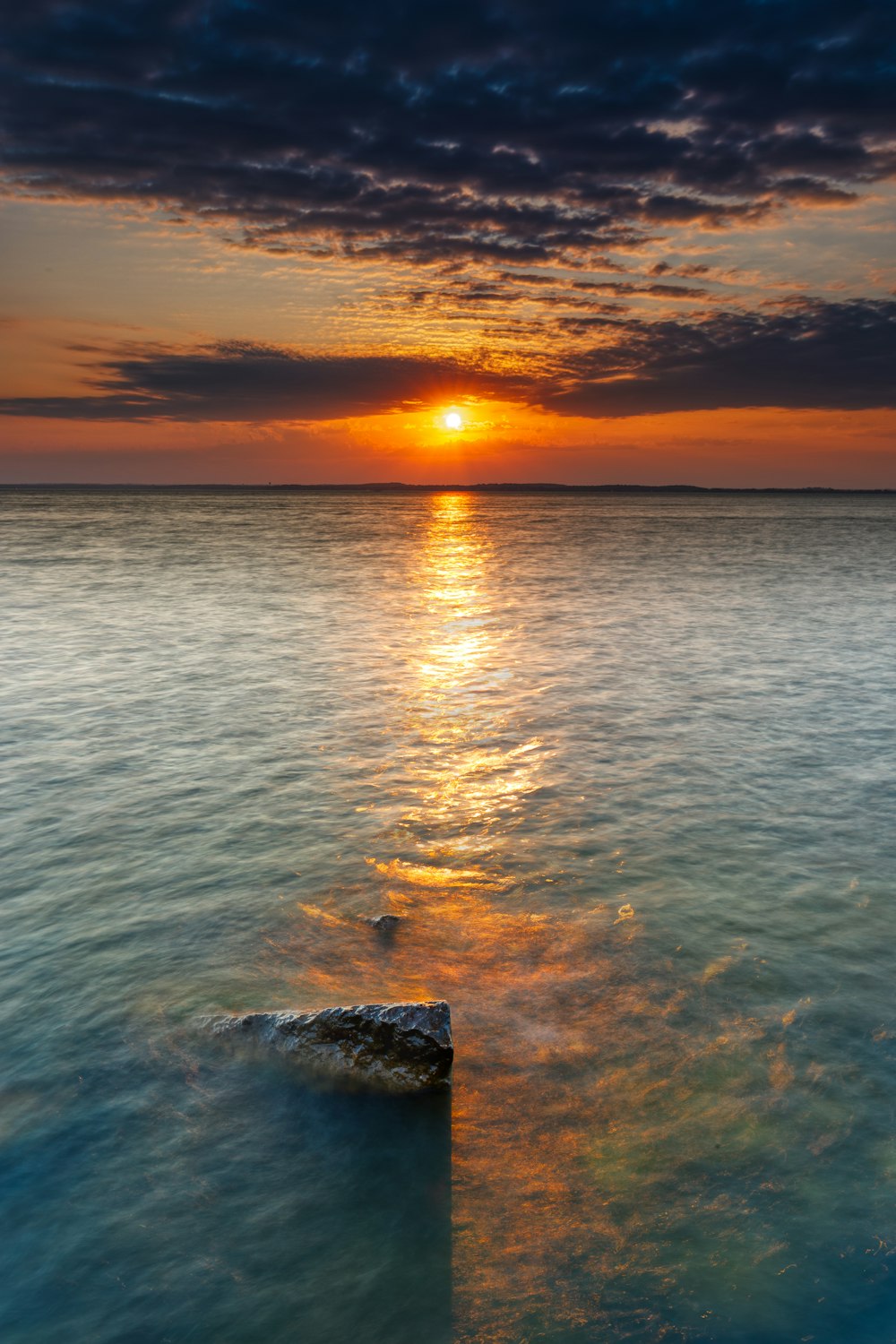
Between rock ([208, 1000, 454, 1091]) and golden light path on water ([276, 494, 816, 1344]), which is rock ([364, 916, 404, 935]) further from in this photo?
rock ([208, 1000, 454, 1091])

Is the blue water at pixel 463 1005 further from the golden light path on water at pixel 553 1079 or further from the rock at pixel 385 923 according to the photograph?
the rock at pixel 385 923

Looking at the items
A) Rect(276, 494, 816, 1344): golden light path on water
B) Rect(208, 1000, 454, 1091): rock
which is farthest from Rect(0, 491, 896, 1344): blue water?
Rect(208, 1000, 454, 1091): rock

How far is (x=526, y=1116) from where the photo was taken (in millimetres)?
5875

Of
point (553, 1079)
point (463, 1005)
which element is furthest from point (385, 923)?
point (553, 1079)

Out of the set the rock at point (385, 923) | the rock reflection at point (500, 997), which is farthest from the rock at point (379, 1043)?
the rock at point (385, 923)

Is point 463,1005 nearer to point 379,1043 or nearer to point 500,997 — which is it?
point 500,997

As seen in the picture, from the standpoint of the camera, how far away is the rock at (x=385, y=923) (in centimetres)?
833

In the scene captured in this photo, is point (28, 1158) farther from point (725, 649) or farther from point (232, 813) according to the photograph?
point (725, 649)

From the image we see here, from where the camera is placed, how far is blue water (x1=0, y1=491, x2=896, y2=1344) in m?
4.74

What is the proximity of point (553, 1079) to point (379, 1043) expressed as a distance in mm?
1268

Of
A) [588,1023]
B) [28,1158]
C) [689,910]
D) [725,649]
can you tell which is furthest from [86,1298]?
[725,649]

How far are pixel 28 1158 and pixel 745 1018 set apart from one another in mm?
5234

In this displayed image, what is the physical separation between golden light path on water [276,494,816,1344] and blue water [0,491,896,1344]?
0.08ft

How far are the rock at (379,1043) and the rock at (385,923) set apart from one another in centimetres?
193
